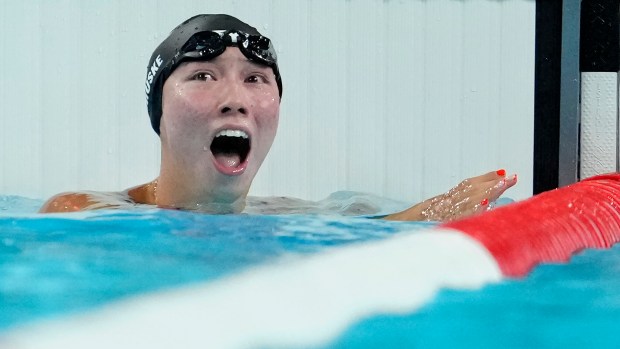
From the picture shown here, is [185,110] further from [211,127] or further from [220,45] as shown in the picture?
[220,45]

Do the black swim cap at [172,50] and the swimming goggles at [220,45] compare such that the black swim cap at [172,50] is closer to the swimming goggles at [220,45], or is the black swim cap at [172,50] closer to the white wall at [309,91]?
the swimming goggles at [220,45]

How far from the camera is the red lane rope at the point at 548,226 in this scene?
1.23m

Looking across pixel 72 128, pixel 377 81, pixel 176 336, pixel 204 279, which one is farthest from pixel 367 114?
pixel 176 336

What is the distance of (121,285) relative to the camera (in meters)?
1.02

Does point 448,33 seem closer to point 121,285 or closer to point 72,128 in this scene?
point 72,128

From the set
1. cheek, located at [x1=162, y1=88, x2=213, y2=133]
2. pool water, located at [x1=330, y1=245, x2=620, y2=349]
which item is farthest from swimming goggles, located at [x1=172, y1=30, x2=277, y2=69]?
pool water, located at [x1=330, y1=245, x2=620, y2=349]

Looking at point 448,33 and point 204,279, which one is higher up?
point 448,33

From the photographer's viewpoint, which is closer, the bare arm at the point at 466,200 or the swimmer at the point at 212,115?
the bare arm at the point at 466,200

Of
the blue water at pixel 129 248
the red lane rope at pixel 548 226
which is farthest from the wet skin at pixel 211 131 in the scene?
the red lane rope at pixel 548 226

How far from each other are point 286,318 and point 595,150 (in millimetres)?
2226

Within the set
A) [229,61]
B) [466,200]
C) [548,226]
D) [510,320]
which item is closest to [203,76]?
[229,61]

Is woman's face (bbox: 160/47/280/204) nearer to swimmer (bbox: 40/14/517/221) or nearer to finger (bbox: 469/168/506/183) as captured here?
swimmer (bbox: 40/14/517/221)

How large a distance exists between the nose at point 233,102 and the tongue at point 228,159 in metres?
0.15

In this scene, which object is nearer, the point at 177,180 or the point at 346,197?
the point at 177,180
